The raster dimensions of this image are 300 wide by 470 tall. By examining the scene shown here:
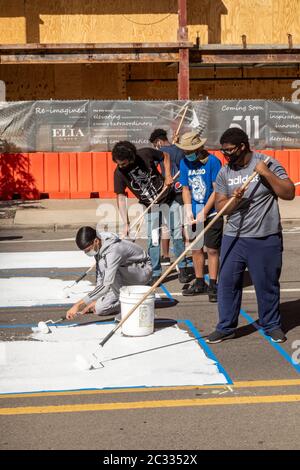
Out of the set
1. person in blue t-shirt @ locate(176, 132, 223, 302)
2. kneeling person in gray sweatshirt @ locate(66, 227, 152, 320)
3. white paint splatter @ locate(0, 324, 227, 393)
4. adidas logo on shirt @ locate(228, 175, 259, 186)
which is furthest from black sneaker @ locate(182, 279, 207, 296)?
adidas logo on shirt @ locate(228, 175, 259, 186)

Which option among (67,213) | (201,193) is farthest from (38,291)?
(67,213)

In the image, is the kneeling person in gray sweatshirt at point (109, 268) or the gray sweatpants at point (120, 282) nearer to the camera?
the kneeling person in gray sweatshirt at point (109, 268)

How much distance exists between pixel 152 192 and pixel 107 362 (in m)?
3.83

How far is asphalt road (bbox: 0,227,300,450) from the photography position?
5.23 m

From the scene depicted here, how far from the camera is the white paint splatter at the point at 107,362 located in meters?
6.45

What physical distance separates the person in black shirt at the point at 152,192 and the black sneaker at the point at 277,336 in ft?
9.94

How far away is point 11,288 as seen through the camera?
10.3m

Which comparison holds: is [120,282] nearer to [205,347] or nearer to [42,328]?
[42,328]

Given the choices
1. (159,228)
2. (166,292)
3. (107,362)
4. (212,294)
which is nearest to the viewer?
(107,362)

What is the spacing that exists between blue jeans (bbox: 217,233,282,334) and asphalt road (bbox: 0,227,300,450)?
0.72 feet

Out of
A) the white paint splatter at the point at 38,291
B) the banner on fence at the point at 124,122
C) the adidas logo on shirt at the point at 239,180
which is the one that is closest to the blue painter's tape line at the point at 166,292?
the white paint splatter at the point at 38,291

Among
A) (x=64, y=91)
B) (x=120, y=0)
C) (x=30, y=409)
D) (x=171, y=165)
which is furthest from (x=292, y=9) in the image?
(x=30, y=409)

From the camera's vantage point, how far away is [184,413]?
5746 millimetres

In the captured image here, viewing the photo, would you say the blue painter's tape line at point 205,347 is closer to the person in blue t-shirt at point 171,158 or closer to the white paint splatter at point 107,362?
the white paint splatter at point 107,362
